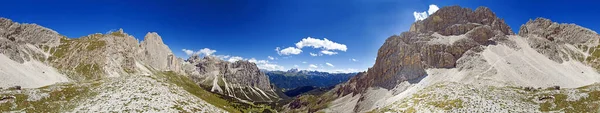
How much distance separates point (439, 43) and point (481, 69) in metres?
38.7

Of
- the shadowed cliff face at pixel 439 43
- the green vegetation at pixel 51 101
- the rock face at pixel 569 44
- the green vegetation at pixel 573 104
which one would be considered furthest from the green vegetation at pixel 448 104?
→ the rock face at pixel 569 44

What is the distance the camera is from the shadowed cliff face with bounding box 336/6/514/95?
525 feet

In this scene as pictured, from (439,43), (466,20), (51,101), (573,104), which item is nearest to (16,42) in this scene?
(51,101)

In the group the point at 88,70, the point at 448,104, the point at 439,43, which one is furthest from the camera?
the point at 88,70

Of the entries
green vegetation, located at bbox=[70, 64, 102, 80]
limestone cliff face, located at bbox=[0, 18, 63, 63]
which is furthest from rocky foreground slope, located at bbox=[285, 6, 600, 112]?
limestone cliff face, located at bbox=[0, 18, 63, 63]

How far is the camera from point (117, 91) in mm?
82375

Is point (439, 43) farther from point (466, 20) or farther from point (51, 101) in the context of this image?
point (51, 101)

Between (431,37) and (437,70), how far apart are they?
32.2 meters

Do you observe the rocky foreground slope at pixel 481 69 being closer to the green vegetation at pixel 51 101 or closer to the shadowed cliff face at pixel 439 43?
the shadowed cliff face at pixel 439 43

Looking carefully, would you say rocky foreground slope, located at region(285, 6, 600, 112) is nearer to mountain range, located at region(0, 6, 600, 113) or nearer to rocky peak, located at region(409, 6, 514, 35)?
rocky peak, located at region(409, 6, 514, 35)

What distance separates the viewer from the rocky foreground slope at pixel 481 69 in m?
90.7

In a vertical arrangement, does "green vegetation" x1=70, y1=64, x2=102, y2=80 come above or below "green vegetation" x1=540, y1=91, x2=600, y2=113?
above

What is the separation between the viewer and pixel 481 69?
13225 cm

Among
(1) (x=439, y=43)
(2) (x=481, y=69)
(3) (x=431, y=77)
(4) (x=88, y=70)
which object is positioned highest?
(1) (x=439, y=43)
